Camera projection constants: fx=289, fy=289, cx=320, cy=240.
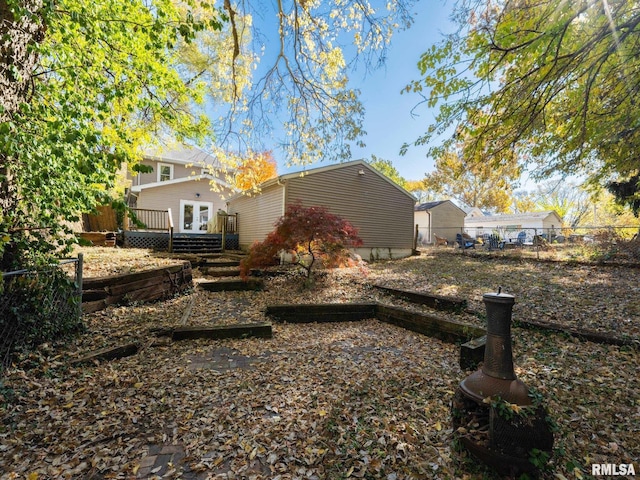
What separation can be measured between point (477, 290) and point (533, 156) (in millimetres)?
2903

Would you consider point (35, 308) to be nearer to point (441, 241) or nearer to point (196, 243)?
point (196, 243)

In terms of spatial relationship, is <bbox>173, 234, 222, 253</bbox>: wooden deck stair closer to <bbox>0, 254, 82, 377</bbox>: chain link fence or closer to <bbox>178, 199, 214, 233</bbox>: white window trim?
<bbox>178, 199, 214, 233</bbox>: white window trim

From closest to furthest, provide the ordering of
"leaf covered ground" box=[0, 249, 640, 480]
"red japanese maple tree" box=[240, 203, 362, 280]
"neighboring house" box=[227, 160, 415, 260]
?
1. "leaf covered ground" box=[0, 249, 640, 480]
2. "red japanese maple tree" box=[240, 203, 362, 280]
3. "neighboring house" box=[227, 160, 415, 260]

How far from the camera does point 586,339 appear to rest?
363 centimetres

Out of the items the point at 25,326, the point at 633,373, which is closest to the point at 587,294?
the point at 633,373

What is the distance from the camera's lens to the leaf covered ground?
1967 millimetres

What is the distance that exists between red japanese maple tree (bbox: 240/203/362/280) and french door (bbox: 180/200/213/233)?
34.5ft

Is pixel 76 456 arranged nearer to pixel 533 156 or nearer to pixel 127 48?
pixel 127 48

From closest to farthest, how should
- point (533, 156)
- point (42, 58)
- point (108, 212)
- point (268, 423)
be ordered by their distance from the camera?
point (268, 423)
point (42, 58)
point (533, 156)
point (108, 212)

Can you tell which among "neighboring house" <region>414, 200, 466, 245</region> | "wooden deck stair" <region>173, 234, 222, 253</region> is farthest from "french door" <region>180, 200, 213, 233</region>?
"neighboring house" <region>414, 200, 466, 245</region>

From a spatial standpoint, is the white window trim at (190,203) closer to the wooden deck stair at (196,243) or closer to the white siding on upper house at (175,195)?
the white siding on upper house at (175,195)

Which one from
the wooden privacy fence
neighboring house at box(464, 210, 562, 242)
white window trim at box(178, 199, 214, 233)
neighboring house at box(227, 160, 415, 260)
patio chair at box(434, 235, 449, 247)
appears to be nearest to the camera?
neighboring house at box(227, 160, 415, 260)

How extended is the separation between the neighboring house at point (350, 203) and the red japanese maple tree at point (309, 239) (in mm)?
3479

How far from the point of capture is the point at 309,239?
680 centimetres
